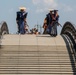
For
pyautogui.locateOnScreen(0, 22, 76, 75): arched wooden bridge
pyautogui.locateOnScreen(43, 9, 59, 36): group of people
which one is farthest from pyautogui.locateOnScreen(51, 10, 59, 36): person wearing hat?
pyautogui.locateOnScreen(0, 22, 76, 75): arched wooden bridge

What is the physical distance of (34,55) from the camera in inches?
878

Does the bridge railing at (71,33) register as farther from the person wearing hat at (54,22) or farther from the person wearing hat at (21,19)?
the person wearing hat at (21,19)

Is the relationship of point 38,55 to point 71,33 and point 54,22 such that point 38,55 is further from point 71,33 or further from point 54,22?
point 54,22

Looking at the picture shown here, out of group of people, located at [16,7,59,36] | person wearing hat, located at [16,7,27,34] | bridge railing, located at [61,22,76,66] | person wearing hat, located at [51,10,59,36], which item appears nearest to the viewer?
bridge railing, located at [61,22,76,66]

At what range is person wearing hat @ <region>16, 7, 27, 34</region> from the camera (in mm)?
27216

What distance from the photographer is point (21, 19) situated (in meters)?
27.6

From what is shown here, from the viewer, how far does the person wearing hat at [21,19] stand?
89.3 feet

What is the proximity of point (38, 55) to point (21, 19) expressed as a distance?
225 inches

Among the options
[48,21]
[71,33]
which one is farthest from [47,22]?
[71,33]

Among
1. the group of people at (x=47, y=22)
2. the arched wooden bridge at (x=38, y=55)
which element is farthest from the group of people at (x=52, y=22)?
the arched wooden bridge at (x=38, y=55)

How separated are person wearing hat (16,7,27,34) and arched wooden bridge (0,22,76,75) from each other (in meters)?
2.20

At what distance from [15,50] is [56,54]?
2100mm

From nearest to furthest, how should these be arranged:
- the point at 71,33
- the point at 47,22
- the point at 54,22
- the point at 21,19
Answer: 1. the point at 71,33
2. the point at 54,22
3. the point at 47,22
4. the point at 21,19

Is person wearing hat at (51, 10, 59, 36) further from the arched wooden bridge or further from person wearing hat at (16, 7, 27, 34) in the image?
person wearing hat at (16, 7, 27, 34)
